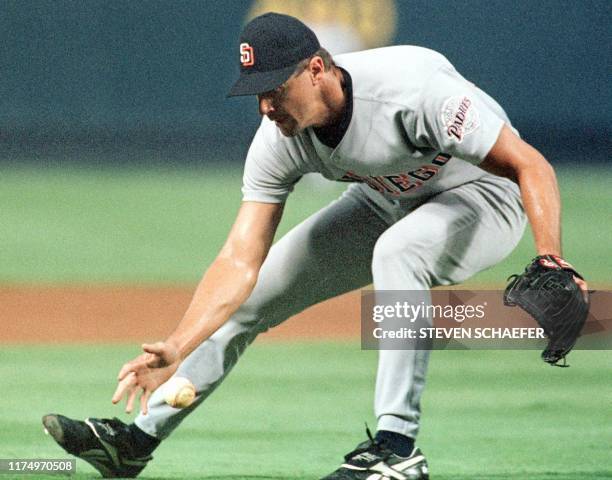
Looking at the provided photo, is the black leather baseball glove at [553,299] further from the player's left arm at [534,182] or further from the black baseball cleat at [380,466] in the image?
the black baseball cleat at [380,466]

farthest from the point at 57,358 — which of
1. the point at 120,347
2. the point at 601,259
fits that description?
the point at 601,259

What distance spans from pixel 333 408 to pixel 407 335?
1.97m

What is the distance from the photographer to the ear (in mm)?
3959

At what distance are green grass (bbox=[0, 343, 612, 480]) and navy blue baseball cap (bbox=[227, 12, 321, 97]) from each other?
1330 millimetres

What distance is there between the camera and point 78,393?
6141 mm

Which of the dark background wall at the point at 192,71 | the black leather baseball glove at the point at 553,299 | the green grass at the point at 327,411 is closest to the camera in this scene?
the black leather baseball glove at the point at 553,299

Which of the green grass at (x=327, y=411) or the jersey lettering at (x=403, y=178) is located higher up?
the jersey lettering at (x=403, y=178)

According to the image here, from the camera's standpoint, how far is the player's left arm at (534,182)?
372 centimetres

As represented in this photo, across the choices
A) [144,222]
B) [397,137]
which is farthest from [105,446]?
[144,222]

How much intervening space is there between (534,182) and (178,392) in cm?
129

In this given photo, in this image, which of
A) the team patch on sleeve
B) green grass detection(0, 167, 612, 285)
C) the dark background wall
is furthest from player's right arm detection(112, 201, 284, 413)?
the dark background wall

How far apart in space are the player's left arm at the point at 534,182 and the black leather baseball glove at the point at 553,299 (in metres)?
0.04

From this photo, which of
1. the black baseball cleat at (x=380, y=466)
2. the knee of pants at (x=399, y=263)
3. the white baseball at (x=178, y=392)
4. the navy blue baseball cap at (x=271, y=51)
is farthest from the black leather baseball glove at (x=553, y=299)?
the white baseball at (x=178, y=392)

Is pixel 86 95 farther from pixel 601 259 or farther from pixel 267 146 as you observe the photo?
pixel 267 146
